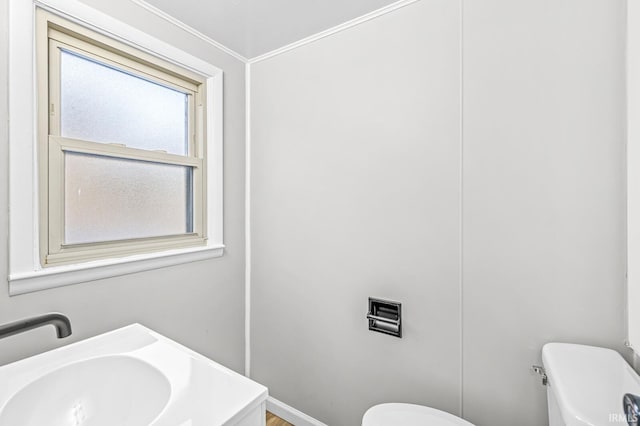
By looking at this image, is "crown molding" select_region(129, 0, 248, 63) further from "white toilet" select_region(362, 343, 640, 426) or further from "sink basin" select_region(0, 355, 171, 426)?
"white toilet" select_region(362, 343, 640, 426)

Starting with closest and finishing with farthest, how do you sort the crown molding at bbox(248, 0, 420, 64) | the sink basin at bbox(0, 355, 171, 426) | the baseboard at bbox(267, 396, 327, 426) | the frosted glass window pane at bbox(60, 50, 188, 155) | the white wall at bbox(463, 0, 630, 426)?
the sink basin at bbox(0, 355, 171, 426)
the white wall at bbox(463, 0, 630, 426)
the frosted glass window pane at bbox(60, 50, 188, 155)
the crown molding at bbox(248, 0, 420, 64)
the baseboard at bbox(267, 396, 327, 426)

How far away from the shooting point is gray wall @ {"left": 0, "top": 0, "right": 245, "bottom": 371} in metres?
1.07

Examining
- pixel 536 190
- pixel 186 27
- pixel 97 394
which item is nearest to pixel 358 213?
pixel 536 190

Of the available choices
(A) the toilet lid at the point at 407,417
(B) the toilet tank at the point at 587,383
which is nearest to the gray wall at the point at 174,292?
(A) the toilet lid at the point at 407,417

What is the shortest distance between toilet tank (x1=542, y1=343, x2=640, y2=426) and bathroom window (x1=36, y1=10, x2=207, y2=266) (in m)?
1.70

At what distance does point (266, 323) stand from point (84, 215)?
1149mm

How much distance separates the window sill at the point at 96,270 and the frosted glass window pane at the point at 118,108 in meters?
0.57

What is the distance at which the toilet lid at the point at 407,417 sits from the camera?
3.63 feet

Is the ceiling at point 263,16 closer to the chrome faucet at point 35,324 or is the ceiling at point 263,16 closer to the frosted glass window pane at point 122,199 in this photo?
the frosted glass window pane at point 122,199

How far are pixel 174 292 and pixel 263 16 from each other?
59.2 inches

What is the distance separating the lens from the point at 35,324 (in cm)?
80

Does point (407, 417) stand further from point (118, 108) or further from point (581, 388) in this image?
point (118, 108)

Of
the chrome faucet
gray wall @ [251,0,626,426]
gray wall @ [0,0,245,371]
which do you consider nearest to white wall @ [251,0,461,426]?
gray wall @ [251,0,626,426]

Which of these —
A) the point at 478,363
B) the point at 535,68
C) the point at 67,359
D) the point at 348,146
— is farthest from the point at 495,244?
the point at 67,359
